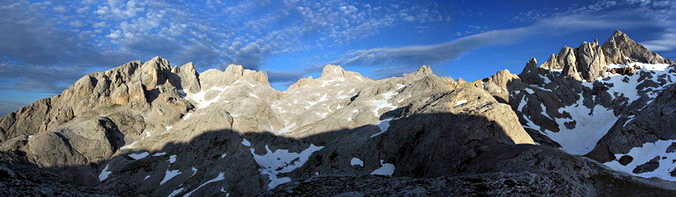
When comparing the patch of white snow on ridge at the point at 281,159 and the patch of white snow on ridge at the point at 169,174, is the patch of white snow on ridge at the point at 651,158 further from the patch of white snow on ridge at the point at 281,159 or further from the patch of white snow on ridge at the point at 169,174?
the patch of white snow on ridge at the point at 169,174

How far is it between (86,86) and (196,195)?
11914 centimetres

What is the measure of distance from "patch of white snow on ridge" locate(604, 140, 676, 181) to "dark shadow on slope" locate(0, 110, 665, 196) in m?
46.5

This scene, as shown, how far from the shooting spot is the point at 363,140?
109 m

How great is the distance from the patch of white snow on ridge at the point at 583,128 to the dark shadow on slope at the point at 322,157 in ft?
297

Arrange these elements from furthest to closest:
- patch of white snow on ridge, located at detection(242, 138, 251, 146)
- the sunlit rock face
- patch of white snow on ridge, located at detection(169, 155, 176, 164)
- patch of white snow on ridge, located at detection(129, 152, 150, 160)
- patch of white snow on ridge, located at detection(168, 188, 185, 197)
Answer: patch of white snow on ridge, located at detection(129, 152, 150, 160) < patch of white snow on ridge, located at detection(242, 138, 251, 146) < patch of white snow on ridge, located at detection(169, 155, 176, 164) < patch of white snow on ridge, located at detection(168, 188, 185, 197) < the sunlit rock face

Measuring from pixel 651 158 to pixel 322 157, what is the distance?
96.5m

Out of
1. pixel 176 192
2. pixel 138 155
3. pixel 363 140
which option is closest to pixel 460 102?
pixel 363 140

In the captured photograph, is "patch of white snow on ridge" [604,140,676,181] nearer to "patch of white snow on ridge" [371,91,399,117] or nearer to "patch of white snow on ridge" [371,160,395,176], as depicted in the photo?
"patch of white snow on ridge" [371,160,395,176]

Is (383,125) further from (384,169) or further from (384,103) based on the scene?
(384,103)

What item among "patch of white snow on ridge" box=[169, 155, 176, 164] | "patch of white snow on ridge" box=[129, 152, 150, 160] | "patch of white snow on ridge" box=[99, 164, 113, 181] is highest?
"patch of white snow on ridge" box=[129, 152, 150, 160]

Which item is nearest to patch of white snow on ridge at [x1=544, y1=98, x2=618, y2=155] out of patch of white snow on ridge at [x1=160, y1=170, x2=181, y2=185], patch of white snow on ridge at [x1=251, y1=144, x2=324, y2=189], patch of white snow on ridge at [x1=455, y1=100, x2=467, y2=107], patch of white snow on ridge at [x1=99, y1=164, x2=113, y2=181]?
A: patch of white snow on ridge at [x1=455, y1=100, x2=467, y2=107]

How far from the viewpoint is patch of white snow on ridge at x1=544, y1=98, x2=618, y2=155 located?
150625mm

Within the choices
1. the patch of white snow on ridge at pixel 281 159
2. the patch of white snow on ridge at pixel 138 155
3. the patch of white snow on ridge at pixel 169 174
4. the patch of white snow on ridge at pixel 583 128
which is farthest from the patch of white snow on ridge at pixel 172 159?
the patch of white snow on ridge at pixel 583 128

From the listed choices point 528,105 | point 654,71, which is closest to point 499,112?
point 528,105
